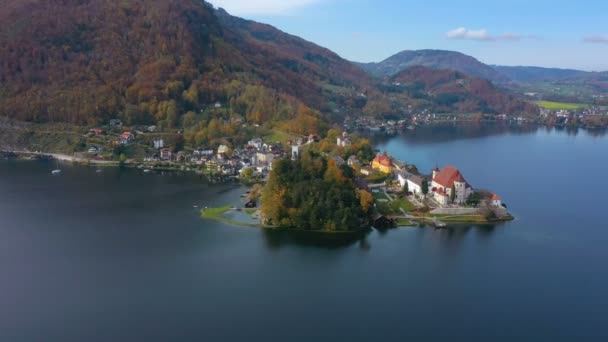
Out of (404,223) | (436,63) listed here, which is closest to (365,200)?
(404,223)

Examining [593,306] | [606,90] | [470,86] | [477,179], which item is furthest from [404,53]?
[593,306]

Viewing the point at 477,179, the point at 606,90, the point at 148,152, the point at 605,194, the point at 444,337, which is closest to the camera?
the point at 444,337

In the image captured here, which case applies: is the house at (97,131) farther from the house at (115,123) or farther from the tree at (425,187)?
the tree at (425,187)

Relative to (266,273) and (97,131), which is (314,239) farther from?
(97,131)

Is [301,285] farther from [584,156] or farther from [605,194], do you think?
[584,156]

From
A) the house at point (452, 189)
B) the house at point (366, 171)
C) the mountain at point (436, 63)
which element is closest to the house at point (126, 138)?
the house at point (366, 171)

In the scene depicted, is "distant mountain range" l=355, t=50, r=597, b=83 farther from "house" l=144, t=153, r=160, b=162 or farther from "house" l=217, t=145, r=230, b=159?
"house" l=144, t=153, r=160, b=162

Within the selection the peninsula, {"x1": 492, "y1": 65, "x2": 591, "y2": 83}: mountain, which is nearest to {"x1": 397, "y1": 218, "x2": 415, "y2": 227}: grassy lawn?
the peninsula
